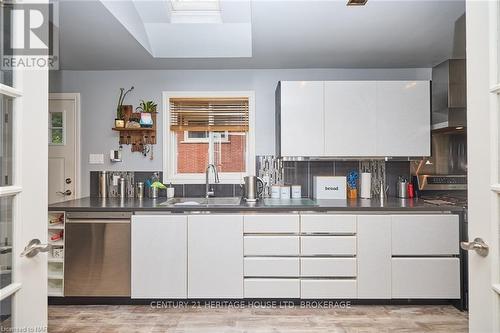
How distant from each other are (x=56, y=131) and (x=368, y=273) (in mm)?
3377

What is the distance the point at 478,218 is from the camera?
1054 millimetres

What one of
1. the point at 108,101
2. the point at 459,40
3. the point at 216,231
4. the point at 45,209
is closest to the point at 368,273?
the point at 216,231

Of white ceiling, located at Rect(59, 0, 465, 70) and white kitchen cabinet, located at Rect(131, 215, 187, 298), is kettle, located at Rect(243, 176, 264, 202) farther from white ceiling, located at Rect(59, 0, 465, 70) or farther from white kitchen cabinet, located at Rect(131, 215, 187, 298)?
white ceiling, located at Rect(59, 0, 465, 70)

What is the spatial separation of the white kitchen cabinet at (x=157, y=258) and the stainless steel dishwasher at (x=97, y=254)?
8cm

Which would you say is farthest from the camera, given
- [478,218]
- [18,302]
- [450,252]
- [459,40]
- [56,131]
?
[56,131]

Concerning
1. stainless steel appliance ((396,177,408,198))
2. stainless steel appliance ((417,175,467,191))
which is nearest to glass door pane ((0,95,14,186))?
stainless steel appliance ((396,177,408,198))

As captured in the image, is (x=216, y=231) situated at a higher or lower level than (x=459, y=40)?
lower

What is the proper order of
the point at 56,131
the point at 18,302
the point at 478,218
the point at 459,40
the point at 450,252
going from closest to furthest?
the point at 18,302 < the point at 478,218 < the point at 459,40 < the point at 450,252 < the point at 56,131

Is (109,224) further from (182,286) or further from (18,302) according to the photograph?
(18,302)

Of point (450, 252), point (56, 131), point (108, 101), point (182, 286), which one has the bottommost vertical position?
point (182, 286)

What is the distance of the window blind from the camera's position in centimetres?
334

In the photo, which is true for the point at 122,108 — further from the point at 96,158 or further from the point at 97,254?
the point at 97,254

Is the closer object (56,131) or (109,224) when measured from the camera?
(109,224)

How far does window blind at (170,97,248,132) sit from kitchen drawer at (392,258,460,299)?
6.43 feet
